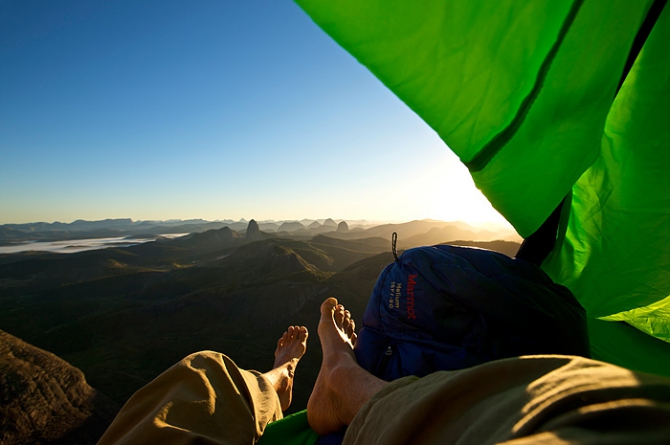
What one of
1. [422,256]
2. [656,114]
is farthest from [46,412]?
[656,114]

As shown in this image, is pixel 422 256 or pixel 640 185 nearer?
pixel 640 185

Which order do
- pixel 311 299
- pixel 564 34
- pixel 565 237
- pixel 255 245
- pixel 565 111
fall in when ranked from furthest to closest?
pixel 255 245 → pixel 311 299 → pixel 565 237 → pixel 565 111 → pixel 564 34

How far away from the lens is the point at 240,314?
956 centimetres

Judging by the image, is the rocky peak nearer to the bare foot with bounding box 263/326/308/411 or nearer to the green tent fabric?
the bare foot with bounding box 263/326/308/411

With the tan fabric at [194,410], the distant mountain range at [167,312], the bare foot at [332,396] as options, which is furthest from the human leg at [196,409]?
the distant mountain range at [167,312]

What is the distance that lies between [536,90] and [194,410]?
45.9 inches

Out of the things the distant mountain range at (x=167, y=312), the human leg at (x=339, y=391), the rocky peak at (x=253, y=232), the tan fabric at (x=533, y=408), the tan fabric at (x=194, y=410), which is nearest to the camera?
the tan fabric at (x=533, y=408)

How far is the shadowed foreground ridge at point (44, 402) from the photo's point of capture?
3922 mm

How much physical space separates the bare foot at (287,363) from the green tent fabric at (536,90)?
153cm

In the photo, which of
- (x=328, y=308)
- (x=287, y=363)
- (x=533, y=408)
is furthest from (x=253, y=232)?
(x=533, y=408)

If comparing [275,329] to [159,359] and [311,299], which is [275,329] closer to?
[311,299]

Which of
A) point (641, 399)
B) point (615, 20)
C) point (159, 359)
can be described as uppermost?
point (615, 20)

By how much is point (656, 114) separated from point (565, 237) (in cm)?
62

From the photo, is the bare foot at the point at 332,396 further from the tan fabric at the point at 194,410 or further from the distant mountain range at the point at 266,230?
the distant mountain range at the point at 266,230
